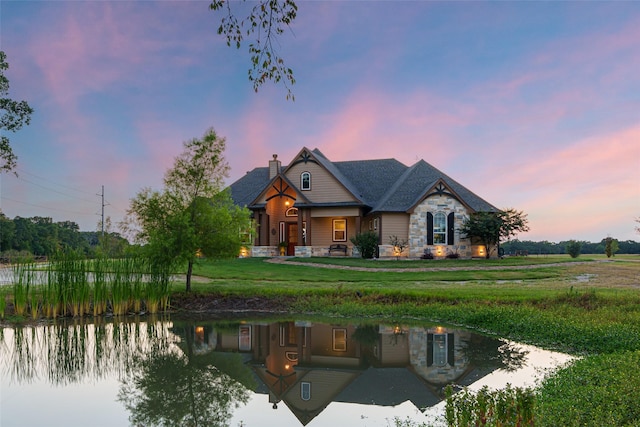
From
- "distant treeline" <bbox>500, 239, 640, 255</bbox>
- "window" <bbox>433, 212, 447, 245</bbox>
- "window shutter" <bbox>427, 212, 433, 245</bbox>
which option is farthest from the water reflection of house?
"distant treeline" <bbox>500, 239, 640, 255</bbox>

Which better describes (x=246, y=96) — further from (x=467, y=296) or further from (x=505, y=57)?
(x=467, y=296)

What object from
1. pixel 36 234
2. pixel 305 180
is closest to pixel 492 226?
pixel 305 180

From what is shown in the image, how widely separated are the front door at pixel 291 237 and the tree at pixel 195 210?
1752cm

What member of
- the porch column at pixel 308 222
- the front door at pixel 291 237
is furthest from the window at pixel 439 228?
the front door at pixel 291 237

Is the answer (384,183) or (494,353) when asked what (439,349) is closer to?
(494,353)

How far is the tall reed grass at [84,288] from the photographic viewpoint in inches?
541

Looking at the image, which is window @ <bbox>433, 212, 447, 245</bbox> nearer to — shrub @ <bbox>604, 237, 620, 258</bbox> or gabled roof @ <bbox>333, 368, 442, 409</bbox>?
shrub @ <bbox>604, 237, 620, 258</bbox>

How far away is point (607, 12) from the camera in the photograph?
17469 mm

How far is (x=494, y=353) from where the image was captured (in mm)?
10219

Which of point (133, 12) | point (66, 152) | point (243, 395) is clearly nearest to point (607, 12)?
point (133, 12)

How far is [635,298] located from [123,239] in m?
17.1

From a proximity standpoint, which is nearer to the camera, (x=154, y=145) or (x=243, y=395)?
(x=243, y=395)

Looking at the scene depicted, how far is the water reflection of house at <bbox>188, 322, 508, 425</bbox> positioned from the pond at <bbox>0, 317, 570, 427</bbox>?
0.03m

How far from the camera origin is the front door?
35.8m
